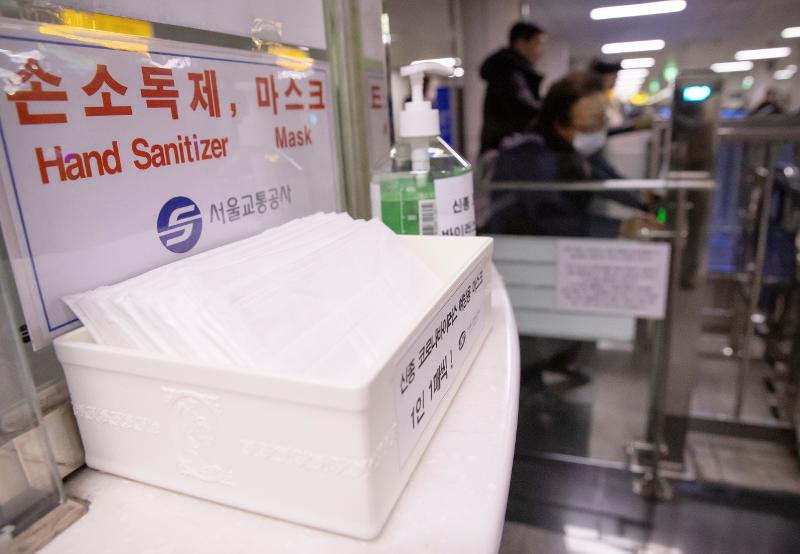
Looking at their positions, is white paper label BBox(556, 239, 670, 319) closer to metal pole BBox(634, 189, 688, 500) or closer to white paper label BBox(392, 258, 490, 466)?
metal pole BBox(634, 189, 688, 500)

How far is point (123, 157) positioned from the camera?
0.33 metres

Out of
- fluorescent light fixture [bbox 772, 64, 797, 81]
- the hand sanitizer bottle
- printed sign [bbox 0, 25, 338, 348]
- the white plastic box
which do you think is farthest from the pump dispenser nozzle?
fluorescent light fixture [bbox 772, 64, 797, 81]

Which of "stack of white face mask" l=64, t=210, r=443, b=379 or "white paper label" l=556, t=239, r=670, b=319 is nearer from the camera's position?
"stack of white face mask" l=64, t=210, r=443, b=379

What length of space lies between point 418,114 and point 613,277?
3.32 ft

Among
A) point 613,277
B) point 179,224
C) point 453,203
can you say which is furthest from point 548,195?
point 179,224

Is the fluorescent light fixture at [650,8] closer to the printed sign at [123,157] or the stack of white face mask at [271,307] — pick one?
the printed sign at [123,157]

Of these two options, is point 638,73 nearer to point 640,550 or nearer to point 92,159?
point 640,550

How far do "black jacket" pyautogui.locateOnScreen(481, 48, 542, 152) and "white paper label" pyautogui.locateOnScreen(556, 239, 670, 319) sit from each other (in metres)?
0.35

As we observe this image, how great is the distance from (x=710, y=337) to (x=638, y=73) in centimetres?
100

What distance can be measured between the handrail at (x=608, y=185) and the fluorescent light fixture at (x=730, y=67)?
0.25 m

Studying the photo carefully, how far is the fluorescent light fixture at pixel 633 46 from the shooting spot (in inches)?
56.2

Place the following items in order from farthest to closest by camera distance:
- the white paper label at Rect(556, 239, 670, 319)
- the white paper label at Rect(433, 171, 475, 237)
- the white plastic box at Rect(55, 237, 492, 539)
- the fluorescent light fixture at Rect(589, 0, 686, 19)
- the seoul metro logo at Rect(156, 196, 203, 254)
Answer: the fluorescent light fixture at Rect(589, 0, 686, 19) → the white paper label at Rect(556, 239, 670, 319) → the white paper label at Rect(433, 171, 475, 237) → the seoul metro logo at Rect(156, 196, 203, 254) → the white plastic box at Rect(55, 237, 492, 539)

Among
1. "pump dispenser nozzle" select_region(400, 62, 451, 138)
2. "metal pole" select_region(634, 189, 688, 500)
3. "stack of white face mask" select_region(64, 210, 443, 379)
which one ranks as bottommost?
"metal pole" select_region(634, 189, 688, 500)

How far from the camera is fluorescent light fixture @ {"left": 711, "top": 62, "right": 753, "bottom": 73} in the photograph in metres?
1.23
